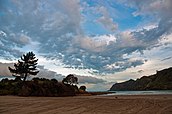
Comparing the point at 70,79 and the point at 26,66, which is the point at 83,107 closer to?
the point at 26,66

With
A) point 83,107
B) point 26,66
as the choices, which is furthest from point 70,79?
point 83,107

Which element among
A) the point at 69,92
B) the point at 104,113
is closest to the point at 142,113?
the point at 104,113

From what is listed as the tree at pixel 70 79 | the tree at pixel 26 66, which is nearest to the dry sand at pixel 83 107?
the tree at pixel 26 66

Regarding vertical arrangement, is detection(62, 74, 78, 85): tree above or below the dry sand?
above

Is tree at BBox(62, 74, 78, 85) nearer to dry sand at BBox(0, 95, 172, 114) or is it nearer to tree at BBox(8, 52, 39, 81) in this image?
tree at BBox(8, 52, 39, 81)

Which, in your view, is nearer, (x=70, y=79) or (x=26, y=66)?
(x=26, y=66)

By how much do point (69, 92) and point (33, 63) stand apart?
47.5 feet

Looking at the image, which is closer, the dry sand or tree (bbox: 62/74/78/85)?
the dry sand

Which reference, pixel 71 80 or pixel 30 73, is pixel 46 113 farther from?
pixel 71 80

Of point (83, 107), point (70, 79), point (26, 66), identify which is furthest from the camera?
point (70, 79)

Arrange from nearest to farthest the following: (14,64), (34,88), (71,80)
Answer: (34,88) < (14,64) < (71,80)

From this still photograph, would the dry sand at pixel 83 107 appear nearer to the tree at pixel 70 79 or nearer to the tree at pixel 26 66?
the tree at pixel 26 66

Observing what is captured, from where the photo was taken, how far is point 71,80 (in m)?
107

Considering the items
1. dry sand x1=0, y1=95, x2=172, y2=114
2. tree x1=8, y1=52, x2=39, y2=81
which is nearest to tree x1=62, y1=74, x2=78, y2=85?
tree x1=8, y1=52, x2=39, y2=81
